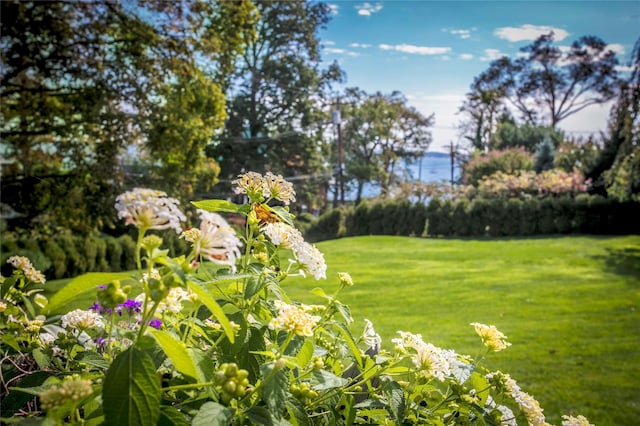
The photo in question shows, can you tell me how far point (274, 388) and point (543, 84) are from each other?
21.2 meters

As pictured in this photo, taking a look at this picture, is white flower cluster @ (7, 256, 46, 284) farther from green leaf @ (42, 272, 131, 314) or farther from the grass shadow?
the grass shadow

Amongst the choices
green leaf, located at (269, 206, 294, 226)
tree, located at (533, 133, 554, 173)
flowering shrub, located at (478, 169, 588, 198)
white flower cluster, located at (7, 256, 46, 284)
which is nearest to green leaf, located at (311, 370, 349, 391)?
green leaf, located at (269, 206, 294, 226)

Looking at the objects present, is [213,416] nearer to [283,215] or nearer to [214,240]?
[214,240]

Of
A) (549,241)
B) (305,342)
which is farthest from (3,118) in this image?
(549,241)

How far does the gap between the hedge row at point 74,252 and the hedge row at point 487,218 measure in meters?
6.12

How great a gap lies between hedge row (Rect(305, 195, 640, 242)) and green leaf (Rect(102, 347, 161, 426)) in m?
10.3

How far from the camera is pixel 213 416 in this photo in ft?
1.69

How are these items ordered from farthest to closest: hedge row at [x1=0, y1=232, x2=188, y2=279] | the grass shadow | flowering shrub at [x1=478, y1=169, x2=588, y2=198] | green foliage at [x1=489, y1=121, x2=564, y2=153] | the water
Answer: the water < green foliage at [x1=489, y1=121, x2=564, y2=153] < flowering shrub at [x1=478, y1=169, x2=588, y2=198] < the grass shadow < hedge row at [x1=0, y1=232, x2=188, y2=279]

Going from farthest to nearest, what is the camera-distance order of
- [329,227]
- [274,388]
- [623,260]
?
[329,227]
[623,260]
[274,388]

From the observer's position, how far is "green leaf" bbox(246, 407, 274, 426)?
1.82 feet

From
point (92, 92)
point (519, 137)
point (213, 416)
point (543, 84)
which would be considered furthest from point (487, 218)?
point (543, 84)

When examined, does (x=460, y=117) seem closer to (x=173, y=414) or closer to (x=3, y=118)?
(x=3, y=118)

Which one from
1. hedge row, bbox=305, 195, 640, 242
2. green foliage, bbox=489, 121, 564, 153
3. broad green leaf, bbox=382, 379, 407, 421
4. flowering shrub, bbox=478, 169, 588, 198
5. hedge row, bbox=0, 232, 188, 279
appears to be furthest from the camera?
green foliage, bbox=489, 121, 564, 153

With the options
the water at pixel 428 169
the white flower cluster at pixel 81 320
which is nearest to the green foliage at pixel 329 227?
the water at pixel 428 169
